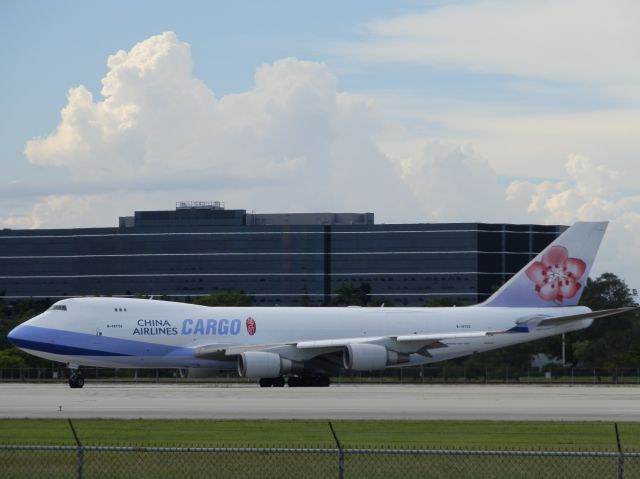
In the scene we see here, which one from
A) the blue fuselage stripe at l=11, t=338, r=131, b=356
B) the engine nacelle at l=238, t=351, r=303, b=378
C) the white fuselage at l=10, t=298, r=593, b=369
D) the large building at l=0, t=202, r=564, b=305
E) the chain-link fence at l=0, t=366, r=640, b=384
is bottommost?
the chain-link fence at l=0, t=366, r=640, b=384

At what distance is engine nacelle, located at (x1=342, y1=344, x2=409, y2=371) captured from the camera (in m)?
65.8

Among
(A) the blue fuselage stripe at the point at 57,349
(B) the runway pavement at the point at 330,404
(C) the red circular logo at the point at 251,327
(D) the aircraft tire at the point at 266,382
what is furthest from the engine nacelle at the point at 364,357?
(A) the blue fuselage stripe at the point at 57,349

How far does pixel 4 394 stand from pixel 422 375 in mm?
31775

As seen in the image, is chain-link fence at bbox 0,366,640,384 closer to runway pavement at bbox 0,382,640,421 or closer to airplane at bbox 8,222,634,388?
airplane at bbox 8,222,634,388

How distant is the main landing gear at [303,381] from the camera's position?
67.1 m

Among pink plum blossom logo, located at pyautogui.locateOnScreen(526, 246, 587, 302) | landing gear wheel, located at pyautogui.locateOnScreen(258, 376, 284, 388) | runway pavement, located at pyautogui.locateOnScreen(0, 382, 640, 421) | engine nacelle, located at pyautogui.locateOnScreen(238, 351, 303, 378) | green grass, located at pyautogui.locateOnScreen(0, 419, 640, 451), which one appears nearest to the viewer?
green grass, located at pyautogui.locateOnScreen(0, 419, 640, 451)

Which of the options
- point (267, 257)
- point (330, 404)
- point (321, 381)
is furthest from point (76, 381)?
point (267, 257)

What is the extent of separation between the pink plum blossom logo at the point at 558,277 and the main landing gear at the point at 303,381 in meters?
14.4

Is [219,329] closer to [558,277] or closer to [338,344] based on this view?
[338,344]

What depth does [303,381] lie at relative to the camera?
6738cm

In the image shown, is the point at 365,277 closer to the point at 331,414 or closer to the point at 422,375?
the point at 422,375

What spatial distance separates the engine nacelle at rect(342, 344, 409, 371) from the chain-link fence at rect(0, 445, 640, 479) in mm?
40145

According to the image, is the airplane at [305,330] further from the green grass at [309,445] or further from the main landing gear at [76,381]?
the green grass at [309,445]

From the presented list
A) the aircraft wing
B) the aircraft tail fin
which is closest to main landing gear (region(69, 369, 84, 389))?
the aircraft wing
